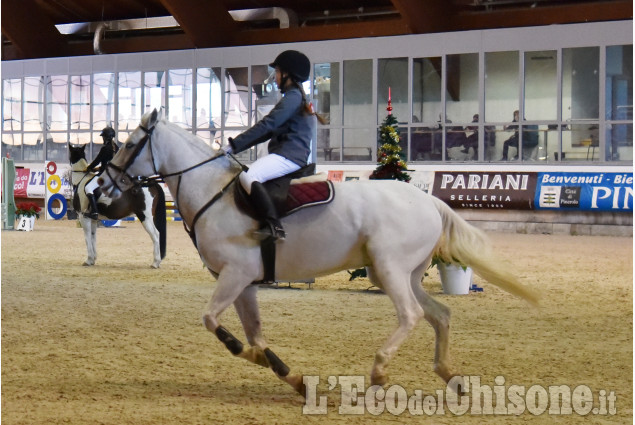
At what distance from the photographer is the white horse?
586cm

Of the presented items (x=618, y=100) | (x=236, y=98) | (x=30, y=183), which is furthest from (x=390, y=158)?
(x=30, y=183)

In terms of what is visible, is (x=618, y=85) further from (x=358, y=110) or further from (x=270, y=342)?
(x=270, y=342)

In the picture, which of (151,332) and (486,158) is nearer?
(151,332)

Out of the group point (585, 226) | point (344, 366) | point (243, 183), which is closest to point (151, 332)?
point (344, 366)

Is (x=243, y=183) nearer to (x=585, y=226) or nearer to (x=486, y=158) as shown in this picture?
(x=585, y=226)

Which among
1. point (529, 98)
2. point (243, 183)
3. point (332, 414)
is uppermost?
point (529, 98)

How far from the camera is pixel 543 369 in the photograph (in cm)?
666

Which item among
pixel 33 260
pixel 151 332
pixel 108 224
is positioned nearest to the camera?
pixel 151 332

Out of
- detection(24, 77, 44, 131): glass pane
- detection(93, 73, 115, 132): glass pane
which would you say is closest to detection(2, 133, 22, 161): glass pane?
detection(24, 77, 44, 131): glass pane

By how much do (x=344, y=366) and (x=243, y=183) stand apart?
1617 millimetres

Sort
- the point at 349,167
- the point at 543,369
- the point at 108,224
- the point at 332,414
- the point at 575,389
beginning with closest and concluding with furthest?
the point at 332,414, the point at 575,389, the point at 543,369, the point at 108,224, the point at 349,167

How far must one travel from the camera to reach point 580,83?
988 inches

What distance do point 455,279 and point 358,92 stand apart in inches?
682

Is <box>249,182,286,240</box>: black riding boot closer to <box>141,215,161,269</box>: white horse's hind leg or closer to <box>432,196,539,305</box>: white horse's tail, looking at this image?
<box>432,196,539,305</box>: white horse's tail
